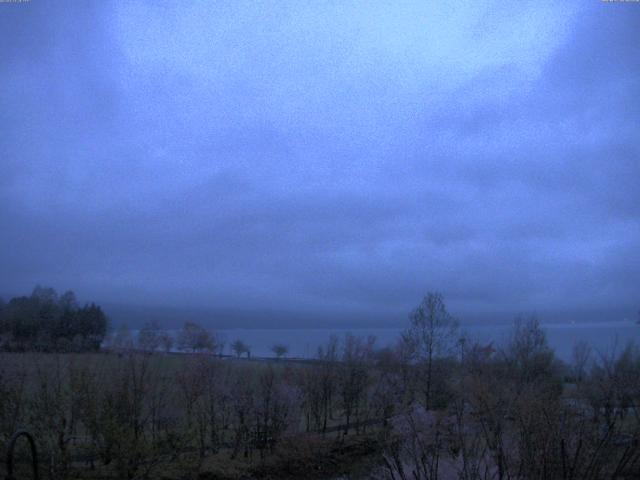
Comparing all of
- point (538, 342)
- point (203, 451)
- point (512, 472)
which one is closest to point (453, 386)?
point (538, 342)

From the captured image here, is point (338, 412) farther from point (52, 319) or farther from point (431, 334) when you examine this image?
point (52, 319)

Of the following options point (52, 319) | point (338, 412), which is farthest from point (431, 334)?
point (52, 319)

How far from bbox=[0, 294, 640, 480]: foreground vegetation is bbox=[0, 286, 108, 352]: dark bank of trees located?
26.6m

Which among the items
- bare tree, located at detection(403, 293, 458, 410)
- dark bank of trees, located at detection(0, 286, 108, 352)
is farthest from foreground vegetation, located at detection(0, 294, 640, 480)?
dark bank of trees, located at detection(0, 286, 108, 352)

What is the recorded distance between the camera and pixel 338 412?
1801 inches

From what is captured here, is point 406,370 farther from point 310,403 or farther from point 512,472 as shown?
point 512,472

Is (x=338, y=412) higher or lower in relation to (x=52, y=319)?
lower

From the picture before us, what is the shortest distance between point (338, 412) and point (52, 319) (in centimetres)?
3924

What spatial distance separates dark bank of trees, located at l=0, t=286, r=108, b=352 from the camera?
57219 millimetres

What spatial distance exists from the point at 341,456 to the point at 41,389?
58.4 feet

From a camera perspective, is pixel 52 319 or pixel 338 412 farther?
pixel 52 319

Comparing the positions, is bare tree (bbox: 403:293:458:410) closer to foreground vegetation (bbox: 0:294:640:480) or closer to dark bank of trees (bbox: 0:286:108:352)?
foreground vegetation (bbox: 0:294:640:480)

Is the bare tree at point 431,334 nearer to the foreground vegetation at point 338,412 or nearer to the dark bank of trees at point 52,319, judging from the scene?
the foreground vegetation at point 338,412

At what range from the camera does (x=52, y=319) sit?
212ft
